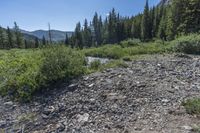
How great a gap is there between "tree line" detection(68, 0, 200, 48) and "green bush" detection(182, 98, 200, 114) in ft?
72.1

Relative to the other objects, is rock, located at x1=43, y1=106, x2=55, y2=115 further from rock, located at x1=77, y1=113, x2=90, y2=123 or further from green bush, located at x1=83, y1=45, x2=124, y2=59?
green bush, located at x1=83, y1=45, x2=124, y2=59

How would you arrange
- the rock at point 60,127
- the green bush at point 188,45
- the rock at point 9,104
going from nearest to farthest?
the rock at point 60,127
the rock at point 9,104
the green bush at point 188,45

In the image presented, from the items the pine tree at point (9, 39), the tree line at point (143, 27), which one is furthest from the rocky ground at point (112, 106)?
the pine tree at point (9, 39)

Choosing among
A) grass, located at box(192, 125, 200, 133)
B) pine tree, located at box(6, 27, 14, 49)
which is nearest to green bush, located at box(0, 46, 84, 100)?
grass, located at box(192, 125, 200, 133)

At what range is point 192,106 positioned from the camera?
6.82 meters

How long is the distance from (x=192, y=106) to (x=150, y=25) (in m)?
63.3

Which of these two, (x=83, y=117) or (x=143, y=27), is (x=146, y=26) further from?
(x=83, y=117)

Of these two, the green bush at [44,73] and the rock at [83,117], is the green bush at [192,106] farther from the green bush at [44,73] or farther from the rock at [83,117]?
the green bush at [44,73]

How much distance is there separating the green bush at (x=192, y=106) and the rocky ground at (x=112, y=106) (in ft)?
0.49

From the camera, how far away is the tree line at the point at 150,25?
36188 mm

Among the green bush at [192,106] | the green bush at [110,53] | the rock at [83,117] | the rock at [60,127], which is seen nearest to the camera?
the rock at [60,127]

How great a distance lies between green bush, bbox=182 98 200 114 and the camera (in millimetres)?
6707

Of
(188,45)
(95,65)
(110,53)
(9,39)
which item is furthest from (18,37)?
(95,65)

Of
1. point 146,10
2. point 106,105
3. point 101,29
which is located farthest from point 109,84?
point 101,29
